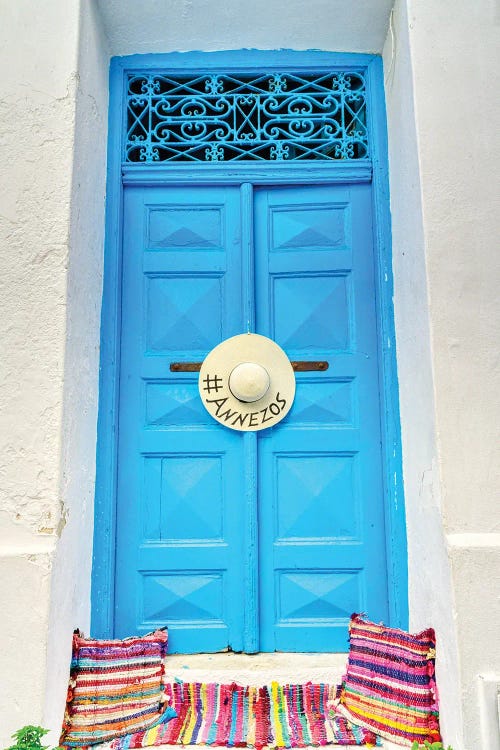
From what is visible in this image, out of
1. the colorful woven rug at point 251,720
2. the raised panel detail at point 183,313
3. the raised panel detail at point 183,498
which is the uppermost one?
the raised panel detail at point 183,313

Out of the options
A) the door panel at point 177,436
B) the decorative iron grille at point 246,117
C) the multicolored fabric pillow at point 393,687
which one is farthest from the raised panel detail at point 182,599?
the decorative iron grille at point 246,117

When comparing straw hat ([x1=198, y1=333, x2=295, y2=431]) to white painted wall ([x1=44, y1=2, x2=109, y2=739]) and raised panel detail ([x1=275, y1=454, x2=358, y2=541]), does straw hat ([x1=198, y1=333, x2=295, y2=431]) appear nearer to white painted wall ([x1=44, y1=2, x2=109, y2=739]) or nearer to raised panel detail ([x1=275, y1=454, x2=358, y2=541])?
raised panel detail ([x1=275, y1=454, x2=358, y2=541])

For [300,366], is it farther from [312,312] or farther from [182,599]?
[182,599]

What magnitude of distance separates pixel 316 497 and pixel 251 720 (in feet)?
2.98

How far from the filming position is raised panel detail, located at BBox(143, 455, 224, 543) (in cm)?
279

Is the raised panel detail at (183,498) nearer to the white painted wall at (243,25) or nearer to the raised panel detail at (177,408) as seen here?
the raised panel detail at (177,408)

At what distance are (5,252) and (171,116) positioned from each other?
1185mm

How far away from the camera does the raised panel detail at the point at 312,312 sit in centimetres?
292

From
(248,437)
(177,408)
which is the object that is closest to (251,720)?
(248,437)

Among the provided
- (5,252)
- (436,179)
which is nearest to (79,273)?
(5,252)

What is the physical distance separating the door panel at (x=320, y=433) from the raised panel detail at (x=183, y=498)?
20cm

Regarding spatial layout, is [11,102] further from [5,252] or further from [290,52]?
[290,52]

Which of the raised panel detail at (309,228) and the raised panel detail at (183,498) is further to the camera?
the raised panel detail at (309,228)

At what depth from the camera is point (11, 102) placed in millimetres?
2533
